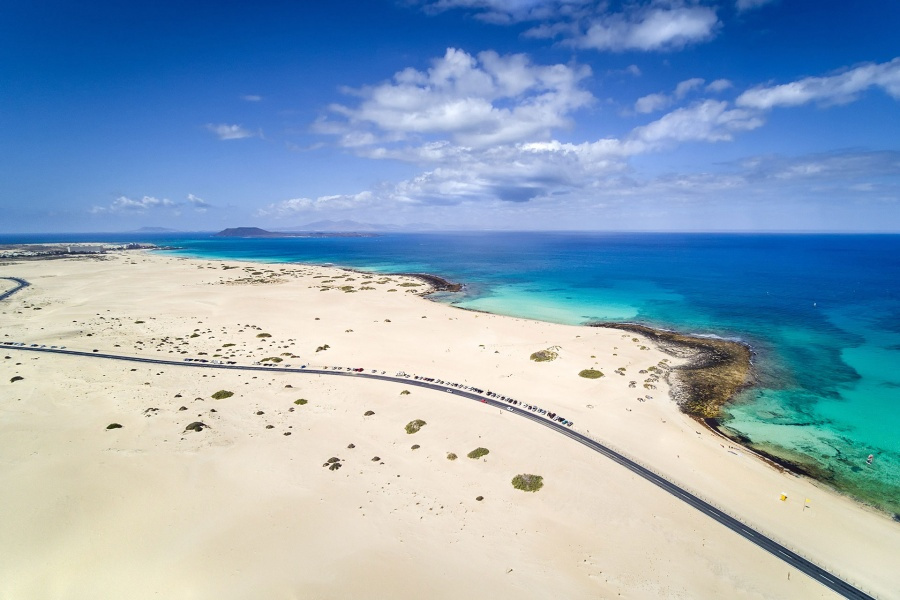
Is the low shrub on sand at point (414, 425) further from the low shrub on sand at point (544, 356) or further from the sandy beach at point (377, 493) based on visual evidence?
the low shrub on sand at point (544, 356)

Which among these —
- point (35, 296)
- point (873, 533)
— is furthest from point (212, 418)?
point (35, 296)

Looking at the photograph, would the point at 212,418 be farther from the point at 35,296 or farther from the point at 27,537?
the point at 35,296

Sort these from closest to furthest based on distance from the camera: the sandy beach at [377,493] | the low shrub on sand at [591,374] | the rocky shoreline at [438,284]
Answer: the sandy beach at [377,493]
the low shrub on sand at [591,374]
the rocky shoreline at [438,284]

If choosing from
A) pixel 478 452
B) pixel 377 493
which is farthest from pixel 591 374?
pixel 377 493

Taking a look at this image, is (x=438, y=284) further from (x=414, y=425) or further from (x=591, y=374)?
(x=414, y=425)

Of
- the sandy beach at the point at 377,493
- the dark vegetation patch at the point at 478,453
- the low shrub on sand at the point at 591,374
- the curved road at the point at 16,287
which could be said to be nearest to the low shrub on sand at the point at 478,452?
the dark vegetation patch at the point at 478,453
